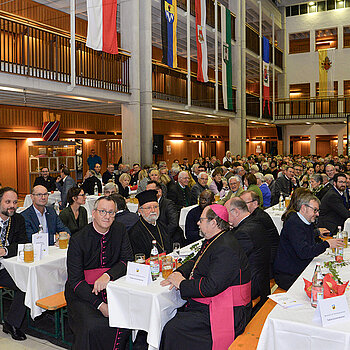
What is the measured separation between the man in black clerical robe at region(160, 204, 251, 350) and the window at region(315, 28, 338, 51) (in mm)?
29707

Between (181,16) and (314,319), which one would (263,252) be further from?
(181,16)

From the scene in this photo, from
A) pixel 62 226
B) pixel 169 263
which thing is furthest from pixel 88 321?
pixel 62 226

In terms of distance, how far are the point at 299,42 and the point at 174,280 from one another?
31009 mm

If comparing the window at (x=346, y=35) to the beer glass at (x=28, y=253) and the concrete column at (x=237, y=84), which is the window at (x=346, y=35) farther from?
the beer glass at (x=28, y=253)

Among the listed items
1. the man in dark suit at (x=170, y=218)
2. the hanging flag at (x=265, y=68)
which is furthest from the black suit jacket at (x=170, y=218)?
the hanging flag at (x=265, y=68)

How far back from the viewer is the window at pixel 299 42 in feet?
99.6

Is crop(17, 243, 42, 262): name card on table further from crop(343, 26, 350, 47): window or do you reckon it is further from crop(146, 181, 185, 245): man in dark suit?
crop(343, 26, 350, 47): window

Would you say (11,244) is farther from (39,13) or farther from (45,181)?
(39,13)

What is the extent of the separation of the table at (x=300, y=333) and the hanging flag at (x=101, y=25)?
30.8 feet

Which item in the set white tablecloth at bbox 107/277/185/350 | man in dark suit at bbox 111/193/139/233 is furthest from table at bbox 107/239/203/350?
man in dark suit at bbox 111/193/139/233

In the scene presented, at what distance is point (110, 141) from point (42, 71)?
9.28m

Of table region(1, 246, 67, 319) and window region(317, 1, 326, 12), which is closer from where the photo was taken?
table region(1, 246, 67, 319)

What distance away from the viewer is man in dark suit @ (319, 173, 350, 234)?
640 cm

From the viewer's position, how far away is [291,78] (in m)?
30.1
